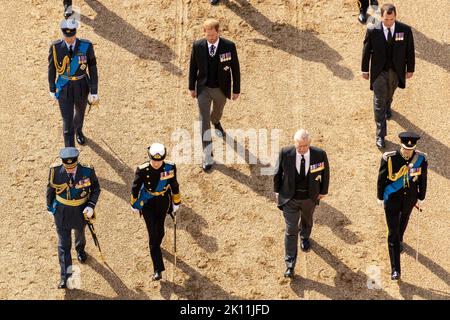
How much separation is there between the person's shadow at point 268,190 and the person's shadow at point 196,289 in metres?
1.57

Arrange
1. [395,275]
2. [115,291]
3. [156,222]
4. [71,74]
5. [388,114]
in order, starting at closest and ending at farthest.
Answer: [156,222], [395,275], [115,291], [71,74], [388,114]

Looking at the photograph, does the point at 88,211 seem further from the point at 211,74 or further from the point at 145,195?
the point at 211,74

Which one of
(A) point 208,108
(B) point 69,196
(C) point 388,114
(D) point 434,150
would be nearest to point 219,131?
(A) point 208,108

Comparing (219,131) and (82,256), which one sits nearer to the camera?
(82,256)

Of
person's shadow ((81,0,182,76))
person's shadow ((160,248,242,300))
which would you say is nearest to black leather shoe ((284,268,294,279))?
person's shadow ((160,248,242,300))

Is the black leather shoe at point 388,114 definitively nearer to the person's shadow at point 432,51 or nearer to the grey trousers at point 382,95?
the grey trousers at point 382,95

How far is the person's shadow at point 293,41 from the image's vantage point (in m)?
17.3

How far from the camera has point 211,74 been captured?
15641 millimetres

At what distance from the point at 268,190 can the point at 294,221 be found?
156 cm

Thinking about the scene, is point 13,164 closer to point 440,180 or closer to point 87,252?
point 87,252

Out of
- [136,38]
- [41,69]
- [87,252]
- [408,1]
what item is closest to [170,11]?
[136,38]

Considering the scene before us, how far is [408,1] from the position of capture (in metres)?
18.1

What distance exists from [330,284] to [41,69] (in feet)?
18.0

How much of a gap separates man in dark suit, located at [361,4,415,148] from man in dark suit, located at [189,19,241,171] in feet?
5.57
